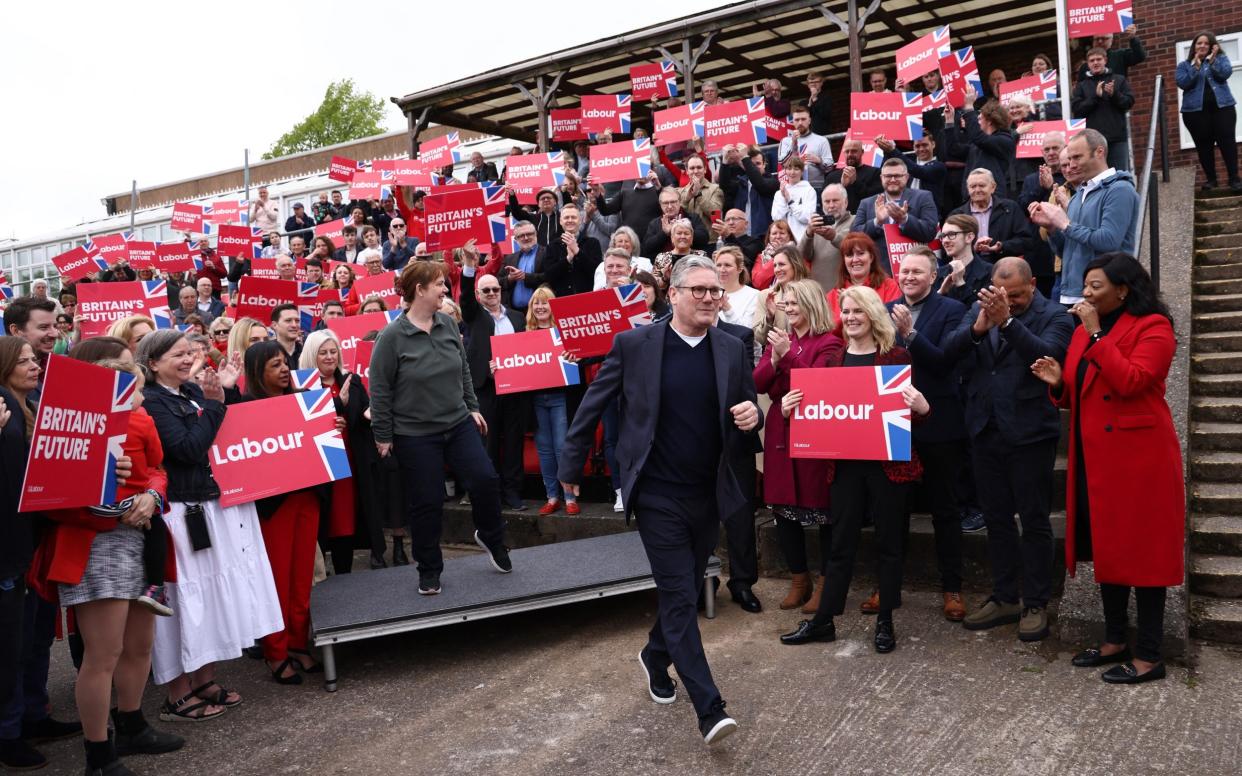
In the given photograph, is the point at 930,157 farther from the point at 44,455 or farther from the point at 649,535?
the point at 44,455

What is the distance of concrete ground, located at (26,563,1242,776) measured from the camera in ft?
13.9

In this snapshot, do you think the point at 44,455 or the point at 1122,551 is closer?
the point at 44,455

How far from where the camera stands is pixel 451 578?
6328 millimetres

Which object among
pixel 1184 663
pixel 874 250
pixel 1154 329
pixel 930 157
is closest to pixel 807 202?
pixel 930 157

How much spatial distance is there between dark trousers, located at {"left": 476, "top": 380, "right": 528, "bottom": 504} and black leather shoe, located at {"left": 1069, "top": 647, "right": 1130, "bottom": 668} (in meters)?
4.93

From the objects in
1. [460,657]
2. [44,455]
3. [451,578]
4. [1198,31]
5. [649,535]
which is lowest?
[460,657]

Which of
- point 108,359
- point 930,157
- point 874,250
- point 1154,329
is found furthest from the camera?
point 930,157

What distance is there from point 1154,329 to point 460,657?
4.30 meters

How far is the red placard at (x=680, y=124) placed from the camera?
12.7 m

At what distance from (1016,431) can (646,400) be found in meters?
2.26

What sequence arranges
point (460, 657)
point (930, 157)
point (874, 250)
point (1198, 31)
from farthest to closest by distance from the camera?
point (1198, 31), point (930, 157), point (874, 250), point (460, 657)

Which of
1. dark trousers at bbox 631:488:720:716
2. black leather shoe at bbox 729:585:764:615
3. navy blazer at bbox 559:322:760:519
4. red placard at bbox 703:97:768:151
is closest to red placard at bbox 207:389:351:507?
navy blazer at bbox 559:322:760:519

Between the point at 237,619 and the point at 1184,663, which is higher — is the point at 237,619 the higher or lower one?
the higher one

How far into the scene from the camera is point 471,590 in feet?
19.7
